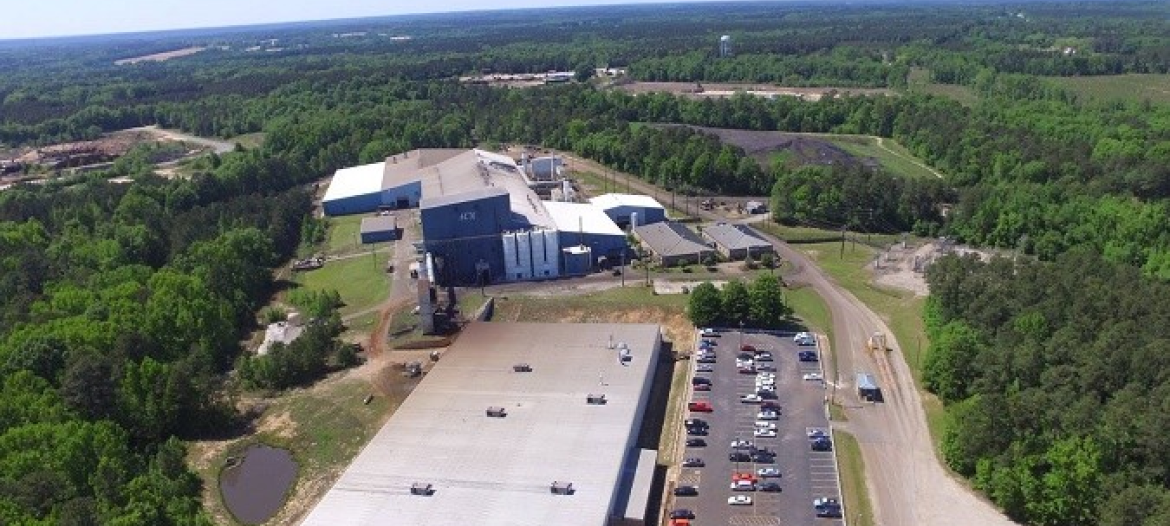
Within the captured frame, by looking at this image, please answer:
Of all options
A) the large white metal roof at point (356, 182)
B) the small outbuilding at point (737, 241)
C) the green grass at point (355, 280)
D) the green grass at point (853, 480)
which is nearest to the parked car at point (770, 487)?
the green grass at point (853, 480)

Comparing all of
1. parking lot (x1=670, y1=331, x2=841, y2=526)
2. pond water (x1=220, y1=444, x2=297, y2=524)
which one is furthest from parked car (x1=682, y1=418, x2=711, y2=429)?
pond water (x1=220, y1=444, x2=297, y2=524)

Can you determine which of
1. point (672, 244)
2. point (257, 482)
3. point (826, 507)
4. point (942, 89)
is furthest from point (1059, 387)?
point (942, 89)

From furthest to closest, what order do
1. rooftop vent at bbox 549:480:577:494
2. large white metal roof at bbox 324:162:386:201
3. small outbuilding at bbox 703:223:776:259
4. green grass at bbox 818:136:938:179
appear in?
green grass at bbox 818:136:938:179, large white metal roof at bbox 324:162:386:201, small outbuilding at bbox 703:223:776:259, rooftop vent at bbox 549:480:577:494

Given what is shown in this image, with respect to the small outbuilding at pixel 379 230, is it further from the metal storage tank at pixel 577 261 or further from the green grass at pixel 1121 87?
the green grass at pixel 1121 87

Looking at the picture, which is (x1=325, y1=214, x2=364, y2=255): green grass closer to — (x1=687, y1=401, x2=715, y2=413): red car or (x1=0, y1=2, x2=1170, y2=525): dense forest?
(x1=0, y1=2, x2=1170, y2=525): dense forest

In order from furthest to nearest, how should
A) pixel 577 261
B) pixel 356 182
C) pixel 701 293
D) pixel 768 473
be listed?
pixel 356 182
pixel 577 261
pixel 701 293
pixel 768 473

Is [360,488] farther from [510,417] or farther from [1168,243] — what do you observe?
[1168,243]

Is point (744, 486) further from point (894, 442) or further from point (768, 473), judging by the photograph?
point (894, 442)

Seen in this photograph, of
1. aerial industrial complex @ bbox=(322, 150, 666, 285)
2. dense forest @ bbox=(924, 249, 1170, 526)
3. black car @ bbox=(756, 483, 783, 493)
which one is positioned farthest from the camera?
aerial industrial complex @ bbox=(322, 150, 666, 285)
